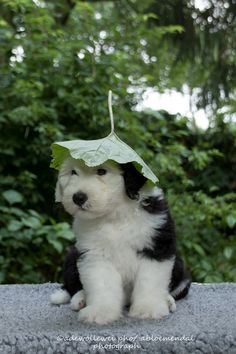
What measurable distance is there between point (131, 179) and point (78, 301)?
0.61 m

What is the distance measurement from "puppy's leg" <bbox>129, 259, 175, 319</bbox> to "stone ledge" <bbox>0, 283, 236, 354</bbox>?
0.05 metres

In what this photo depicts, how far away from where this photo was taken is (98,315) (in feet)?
6.65

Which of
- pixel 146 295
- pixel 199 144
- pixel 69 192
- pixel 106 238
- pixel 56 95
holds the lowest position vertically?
pixel 199 144

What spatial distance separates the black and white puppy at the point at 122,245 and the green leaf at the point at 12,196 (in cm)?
150

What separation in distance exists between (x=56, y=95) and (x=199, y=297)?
2.09 metres

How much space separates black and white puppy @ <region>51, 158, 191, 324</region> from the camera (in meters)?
2.02

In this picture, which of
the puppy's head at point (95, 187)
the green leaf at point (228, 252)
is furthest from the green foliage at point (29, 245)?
the puppy's head at point (95, 187)

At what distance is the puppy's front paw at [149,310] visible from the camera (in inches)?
82.1

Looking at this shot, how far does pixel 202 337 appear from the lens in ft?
5.68

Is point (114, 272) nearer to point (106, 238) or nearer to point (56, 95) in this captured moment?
point (106, 238)

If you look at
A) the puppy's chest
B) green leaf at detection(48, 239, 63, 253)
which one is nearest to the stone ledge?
the puppy's chest

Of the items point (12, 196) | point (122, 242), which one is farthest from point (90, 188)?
point (12, 196)

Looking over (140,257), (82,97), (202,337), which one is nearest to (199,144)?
(82,97)

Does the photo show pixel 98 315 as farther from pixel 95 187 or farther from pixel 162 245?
pixel 95 187
